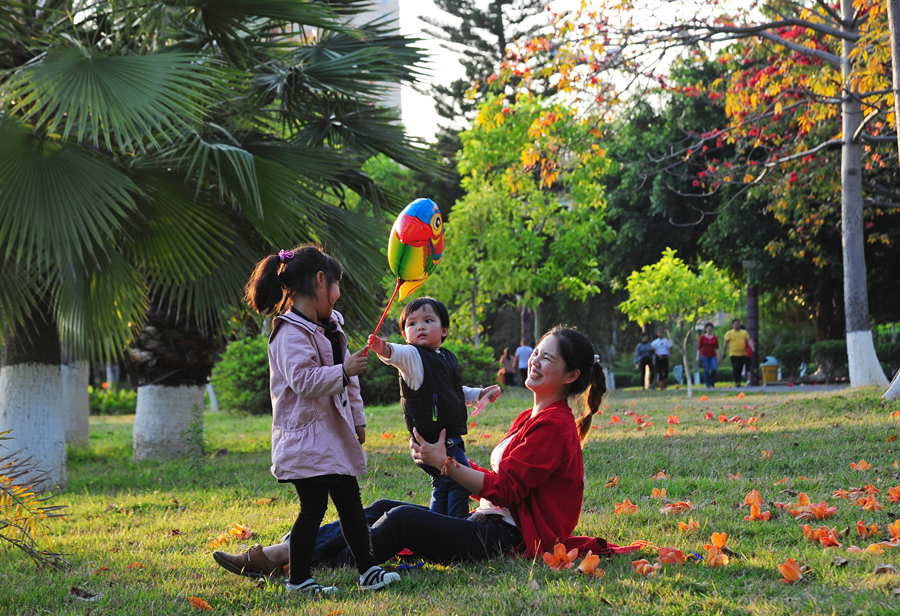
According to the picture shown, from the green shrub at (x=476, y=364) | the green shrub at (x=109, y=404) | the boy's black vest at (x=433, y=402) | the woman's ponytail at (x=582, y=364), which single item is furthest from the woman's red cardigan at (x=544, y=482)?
the green shrub at (x=109, y=404)

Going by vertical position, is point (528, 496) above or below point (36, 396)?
below

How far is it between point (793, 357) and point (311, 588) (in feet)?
78.8

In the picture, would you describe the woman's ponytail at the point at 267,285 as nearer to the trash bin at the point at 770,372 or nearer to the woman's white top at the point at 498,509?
the woman's white top at the point at 498,509

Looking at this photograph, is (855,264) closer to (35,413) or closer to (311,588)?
(311,588)

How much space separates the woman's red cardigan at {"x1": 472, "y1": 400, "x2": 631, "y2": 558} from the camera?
323 cm

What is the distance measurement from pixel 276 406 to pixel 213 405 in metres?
17.8

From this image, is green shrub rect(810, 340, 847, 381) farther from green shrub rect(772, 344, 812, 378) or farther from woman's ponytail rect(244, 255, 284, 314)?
woman's ponytail rect(244, 255, 284, 314)

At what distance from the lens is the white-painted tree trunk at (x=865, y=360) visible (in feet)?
34.7

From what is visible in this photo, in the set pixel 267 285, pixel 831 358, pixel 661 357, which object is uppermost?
pixel 267 285

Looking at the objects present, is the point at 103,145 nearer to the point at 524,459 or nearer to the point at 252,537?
the point at 252,537

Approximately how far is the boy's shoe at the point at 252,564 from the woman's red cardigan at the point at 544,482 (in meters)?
1.03

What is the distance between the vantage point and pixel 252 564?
353 cm

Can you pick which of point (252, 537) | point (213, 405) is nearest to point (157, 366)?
point (252, 537)

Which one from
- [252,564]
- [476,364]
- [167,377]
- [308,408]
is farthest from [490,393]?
[476,364]
